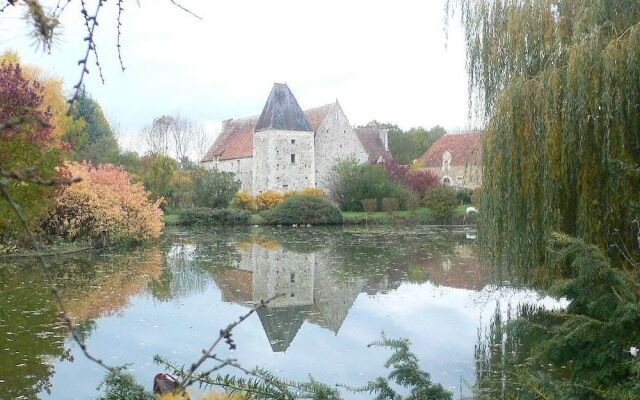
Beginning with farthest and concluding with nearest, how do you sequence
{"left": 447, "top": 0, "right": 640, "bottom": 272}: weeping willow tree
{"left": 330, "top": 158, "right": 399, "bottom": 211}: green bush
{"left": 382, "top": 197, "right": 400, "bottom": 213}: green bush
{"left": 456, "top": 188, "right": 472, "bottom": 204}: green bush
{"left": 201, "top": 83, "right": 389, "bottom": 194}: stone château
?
{"left": 201, "top": 83, "right": 389, "bottom": 194}: stone château < {"left": 456, "top": 188, "right": 472, "bottom": 204}: green bush < {"left": 330, "top": 158, "right": 399, "bottom": 211}: green bush < {"left": 382, "top": 197, "right": 400, "bottom": 213}: green bush < {"left": 447, "top": 0, "right": 640, "bottom": 272}: weeping willow tree

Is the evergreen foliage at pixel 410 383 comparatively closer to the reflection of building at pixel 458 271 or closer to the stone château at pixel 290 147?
the reflection of building at pixel 458 271

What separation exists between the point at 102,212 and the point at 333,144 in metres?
26.2

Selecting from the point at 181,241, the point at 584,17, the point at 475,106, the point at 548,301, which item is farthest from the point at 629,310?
the point at 181,241

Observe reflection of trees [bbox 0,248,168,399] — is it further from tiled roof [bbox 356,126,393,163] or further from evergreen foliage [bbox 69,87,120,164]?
tiled roof [bbox 356,126,393,163]

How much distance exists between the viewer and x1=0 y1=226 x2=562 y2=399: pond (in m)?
6.88

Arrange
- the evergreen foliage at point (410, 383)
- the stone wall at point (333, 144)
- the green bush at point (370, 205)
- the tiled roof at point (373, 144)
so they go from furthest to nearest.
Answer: the tiled roof at point (373, 144) < the stone wall at point (333, 144) < the green bush at point (370, 205) < the evergreen foliage at point (410, 383)

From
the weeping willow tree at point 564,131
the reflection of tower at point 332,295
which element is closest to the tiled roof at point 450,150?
the reflection of tower at point 332,295

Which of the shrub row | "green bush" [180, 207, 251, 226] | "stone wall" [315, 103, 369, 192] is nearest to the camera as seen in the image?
"green bush" [180, 207, 251, 226]

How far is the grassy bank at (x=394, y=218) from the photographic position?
32.5 m

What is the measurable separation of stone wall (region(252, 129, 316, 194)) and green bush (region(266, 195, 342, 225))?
8486mm

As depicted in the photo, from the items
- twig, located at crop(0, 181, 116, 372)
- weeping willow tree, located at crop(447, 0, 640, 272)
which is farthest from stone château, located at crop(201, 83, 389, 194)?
twig, located at crop(0, 181, 116, 372)

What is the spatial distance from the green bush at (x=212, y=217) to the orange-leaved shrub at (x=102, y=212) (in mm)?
10091

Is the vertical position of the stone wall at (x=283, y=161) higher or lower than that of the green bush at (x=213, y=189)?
higher

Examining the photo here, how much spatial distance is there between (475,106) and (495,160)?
5.87 ft
